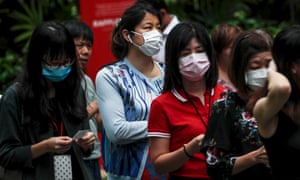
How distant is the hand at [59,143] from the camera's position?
496 cm

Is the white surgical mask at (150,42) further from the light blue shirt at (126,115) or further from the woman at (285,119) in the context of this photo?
the woman at (285,119)

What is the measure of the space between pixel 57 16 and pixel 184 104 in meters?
8.54

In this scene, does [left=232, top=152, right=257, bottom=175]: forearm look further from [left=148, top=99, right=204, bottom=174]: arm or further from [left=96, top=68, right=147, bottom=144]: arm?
[left=96, top=68, right=147, bottom=144]: arm

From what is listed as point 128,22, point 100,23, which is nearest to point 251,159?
point 128,22

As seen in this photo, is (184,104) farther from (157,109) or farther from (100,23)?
(100,23)

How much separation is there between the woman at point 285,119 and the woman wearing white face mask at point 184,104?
0.83 m

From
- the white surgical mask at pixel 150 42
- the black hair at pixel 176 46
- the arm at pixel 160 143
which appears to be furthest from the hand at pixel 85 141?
the white surgical mask at pixel 150 42

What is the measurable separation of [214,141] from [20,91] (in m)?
1.23

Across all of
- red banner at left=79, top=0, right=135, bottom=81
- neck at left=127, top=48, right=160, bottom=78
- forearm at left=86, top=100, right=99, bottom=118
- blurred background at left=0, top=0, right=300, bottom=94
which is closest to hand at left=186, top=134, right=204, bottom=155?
neck at left=127, top=48, right=160, bottom=78

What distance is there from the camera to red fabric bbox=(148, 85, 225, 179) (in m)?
4.99

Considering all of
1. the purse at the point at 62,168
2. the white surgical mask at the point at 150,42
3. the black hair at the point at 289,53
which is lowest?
the purse at the point at 62,168

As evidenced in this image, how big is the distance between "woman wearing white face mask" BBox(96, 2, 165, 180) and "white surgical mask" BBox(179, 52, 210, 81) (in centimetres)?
49

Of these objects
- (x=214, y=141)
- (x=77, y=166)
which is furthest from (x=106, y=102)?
(x=214, y=141)

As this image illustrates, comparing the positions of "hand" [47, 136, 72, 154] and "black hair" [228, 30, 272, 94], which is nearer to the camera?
"black hair" [228, 30, 272, 94]
